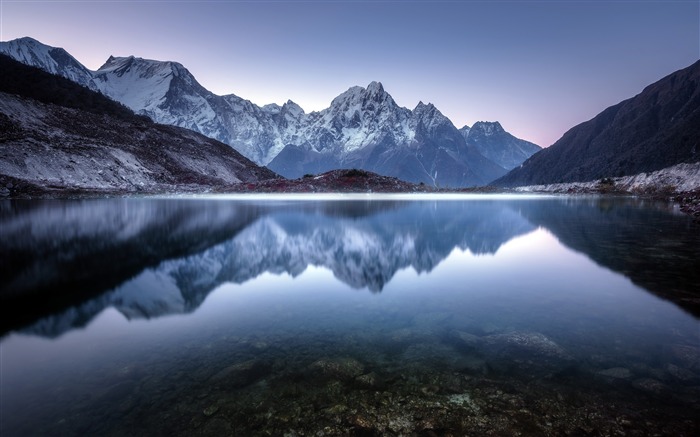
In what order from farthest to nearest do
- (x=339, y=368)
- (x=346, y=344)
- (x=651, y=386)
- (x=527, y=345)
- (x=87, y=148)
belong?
1. (x=87, y=148)
2. (x=346, y=344)
3. (x=527, y=345)
4. (x=339, y=368)
5. (x=651, y=386)

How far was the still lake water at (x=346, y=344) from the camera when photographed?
671 cm

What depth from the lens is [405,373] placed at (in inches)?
328

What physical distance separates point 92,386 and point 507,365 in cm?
947

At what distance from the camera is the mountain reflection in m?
13.6

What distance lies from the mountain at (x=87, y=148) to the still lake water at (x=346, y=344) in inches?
3313

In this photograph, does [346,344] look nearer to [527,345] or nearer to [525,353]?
[525,353]

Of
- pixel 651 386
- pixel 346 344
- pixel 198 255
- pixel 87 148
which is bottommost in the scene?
pixel 346 344

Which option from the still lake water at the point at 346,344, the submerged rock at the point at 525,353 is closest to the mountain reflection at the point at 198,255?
the still lake water at the point at 346,344

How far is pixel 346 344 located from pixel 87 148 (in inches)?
4813

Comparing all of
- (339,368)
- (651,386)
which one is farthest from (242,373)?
(651,386)

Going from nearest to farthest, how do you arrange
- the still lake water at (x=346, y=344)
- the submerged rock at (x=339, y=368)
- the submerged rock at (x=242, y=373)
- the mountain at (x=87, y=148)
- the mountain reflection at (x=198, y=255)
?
the still lake water at (x=346, y=344), the submerged rock at (x=242, y=373), the submerged rock at (x=339, y=368), the mountain reflection at (x=198, y=255), the mountain at (x=87, y=148)

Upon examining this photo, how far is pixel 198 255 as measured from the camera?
2212cm

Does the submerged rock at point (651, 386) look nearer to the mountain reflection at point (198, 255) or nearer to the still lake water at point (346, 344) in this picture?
the still lake water at point (346, 344)

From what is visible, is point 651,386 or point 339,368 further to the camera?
point 339,368
